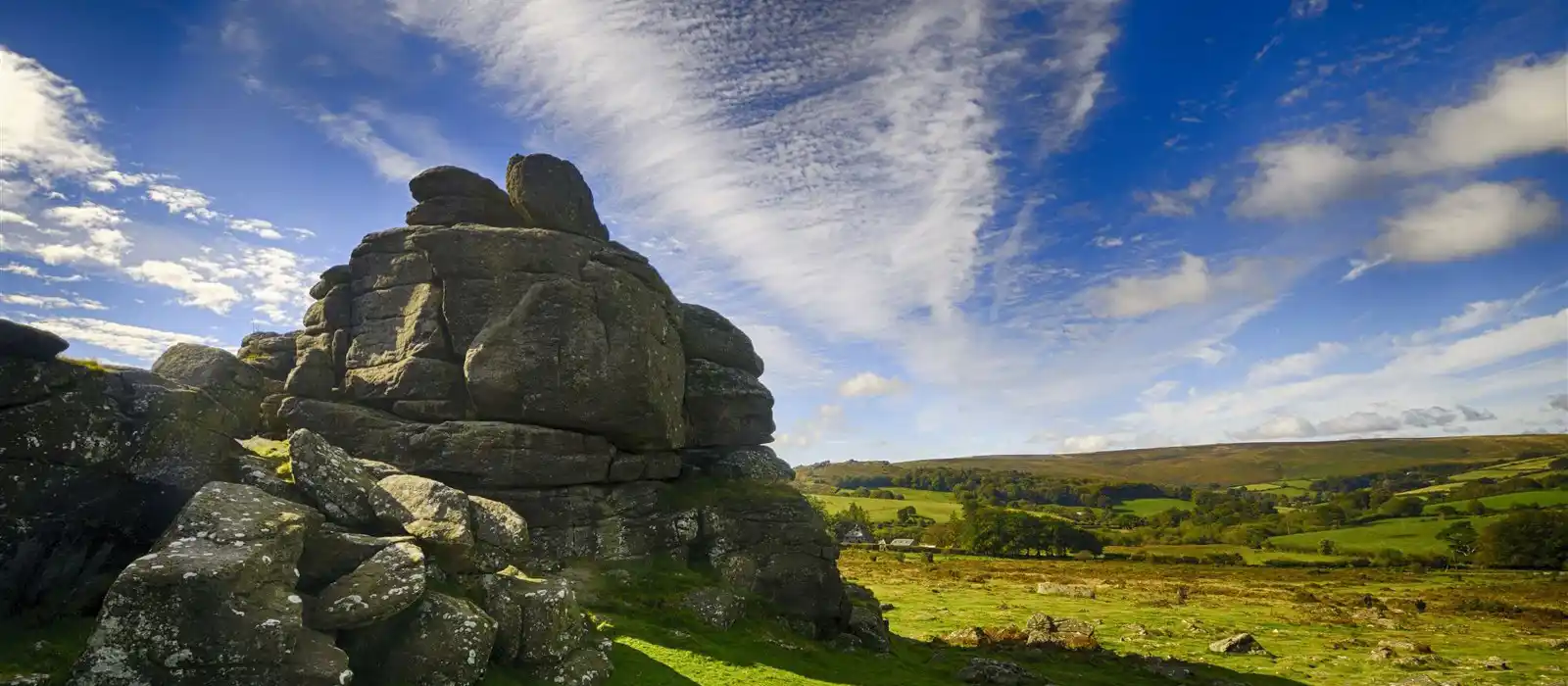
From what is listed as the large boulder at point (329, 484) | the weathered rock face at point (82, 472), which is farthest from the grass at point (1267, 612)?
the weathered rock face at point (82, 472)

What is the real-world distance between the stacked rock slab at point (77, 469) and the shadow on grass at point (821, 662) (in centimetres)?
1301

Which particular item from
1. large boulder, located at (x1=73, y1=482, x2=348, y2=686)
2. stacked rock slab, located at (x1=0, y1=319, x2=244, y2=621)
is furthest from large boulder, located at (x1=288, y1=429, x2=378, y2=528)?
large boulder, located at (x1=73, y1=482, x2=348, y2=686)

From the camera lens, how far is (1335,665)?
45.0m

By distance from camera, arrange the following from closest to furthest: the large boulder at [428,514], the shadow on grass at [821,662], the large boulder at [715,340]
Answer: the large boulder at [428,514], the shadow on grass at [821,662], the large boulder at [715,340]

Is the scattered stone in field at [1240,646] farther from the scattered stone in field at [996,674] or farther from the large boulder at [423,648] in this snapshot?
the large boulder at [423,648]

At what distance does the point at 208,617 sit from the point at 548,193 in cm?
3095

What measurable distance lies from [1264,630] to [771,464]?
49.2 metres

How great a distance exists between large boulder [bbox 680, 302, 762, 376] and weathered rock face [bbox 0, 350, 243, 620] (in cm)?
2976

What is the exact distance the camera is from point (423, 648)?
17.1m

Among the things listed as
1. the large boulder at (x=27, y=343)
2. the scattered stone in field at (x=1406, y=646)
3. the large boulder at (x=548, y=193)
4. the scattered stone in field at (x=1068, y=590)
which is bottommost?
the scattered stone in field at (x=1068, y=590)

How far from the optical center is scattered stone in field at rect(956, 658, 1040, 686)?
3406 cm

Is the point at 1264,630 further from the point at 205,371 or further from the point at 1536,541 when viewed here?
the point at 1536,541

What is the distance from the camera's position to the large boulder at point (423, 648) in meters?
16.8

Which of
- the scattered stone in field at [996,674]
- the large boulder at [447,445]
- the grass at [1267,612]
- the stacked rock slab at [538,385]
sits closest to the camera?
the large boulder at [447,445]
